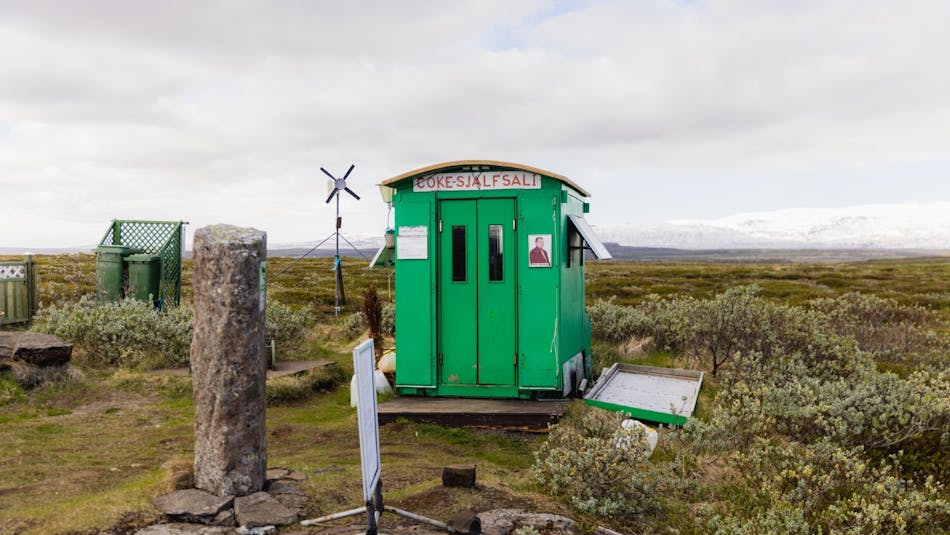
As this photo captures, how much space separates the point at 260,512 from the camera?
479cm

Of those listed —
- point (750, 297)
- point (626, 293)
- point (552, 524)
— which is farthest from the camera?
point (626, 293)

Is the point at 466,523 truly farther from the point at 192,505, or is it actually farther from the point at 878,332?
the point at 878,332

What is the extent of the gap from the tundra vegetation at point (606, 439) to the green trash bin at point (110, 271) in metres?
1.69

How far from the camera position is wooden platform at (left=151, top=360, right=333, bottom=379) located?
415 inches

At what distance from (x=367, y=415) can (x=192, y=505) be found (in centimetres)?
168

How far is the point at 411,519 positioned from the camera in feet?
15.8

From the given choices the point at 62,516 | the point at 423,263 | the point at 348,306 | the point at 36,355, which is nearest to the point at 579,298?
the point at 423,263

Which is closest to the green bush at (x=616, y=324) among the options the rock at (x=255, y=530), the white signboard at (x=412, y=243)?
the white signboard at (x=412, y=243)

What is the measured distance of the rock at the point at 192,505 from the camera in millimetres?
4672

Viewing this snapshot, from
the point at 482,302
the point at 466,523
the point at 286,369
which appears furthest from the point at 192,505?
the point at 286,369

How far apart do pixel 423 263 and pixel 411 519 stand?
4586 millimetres

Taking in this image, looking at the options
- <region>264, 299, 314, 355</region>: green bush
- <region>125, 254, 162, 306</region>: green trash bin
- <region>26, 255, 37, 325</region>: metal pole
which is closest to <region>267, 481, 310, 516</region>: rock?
<region>264, 299, 314, 355</region>: green bush

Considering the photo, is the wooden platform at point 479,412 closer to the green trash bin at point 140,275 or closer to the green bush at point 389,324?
the green bush at point 389,324

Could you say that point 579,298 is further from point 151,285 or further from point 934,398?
point 151,285
